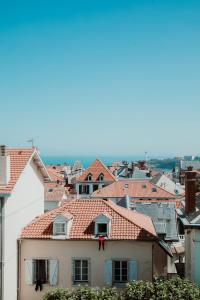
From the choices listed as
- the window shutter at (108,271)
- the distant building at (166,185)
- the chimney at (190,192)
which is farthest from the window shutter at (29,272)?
the distant building at (166,185)

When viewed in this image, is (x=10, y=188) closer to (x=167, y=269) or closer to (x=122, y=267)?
(x=122, y=267)

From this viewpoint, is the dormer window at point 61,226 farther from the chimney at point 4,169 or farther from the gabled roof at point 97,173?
the gabled roof at point 97,173


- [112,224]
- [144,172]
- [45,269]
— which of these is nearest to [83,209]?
[112,224]

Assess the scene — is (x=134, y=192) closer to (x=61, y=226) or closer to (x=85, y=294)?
(x=61, y=226)

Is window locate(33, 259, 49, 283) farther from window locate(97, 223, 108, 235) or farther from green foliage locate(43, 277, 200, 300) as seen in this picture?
green foliage locate(43, 277, 200, 300)

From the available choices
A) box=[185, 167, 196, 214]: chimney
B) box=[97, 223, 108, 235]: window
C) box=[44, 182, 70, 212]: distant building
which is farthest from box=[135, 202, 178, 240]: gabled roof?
box=[44, 182, 70, 212]: distant building

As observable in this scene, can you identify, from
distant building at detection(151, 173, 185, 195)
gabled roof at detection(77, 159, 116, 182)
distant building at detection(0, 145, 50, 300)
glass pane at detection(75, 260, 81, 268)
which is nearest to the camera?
distant building at detection(0, 145, 50, 300)

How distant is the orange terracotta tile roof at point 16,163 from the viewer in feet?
85.9

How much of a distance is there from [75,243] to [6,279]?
15.7 feet

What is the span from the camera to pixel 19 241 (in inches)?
1117

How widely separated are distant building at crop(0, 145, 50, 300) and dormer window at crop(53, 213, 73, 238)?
2375mm

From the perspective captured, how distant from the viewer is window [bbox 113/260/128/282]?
27.9 metres

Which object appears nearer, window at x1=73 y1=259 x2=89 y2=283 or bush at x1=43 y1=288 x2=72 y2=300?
bush at x1=43 y1=288 x2=72 y2=300

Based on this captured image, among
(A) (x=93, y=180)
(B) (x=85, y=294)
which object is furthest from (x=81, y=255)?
(A) (x=93, y=180)
